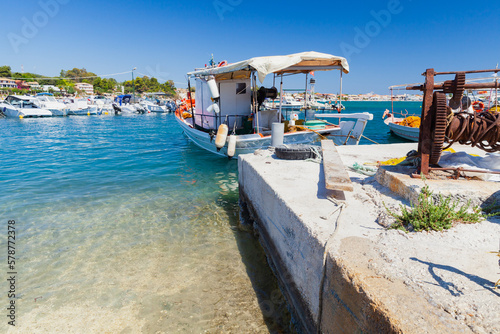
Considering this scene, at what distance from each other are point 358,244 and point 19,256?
19.9 feet

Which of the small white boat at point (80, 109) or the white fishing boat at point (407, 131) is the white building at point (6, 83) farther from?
the white fishing boat at point (407, 131)

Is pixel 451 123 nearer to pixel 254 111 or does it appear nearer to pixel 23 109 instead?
pixel 254 111

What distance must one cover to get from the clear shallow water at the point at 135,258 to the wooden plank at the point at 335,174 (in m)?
1.82

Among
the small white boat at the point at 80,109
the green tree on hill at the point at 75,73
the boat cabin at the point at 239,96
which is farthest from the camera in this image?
the green tree on hill at the point at 75,73

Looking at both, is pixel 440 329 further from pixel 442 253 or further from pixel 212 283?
pixel 212 283

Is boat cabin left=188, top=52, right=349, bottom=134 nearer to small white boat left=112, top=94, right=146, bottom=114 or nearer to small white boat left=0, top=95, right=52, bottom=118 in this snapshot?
small white boat left=0, top=95, right=52, bottom=118

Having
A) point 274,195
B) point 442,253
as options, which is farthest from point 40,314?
point 442,253

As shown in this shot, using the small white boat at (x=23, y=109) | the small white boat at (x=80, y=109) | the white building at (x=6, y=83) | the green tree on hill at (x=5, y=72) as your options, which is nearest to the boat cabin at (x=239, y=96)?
the small white boat at (x=23, y=109)

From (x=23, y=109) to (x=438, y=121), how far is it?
5580 centimetres

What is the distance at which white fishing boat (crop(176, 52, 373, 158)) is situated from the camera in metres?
9.57

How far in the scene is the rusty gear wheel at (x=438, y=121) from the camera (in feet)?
12.6

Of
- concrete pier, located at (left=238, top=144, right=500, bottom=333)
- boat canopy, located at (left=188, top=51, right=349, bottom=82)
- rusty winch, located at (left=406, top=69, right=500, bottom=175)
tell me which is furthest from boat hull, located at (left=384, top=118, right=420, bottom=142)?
concrete pier, located at (left=238, top=144, right=500, bottom=333)

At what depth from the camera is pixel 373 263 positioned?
7.89 ft

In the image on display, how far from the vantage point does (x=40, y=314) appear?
12.5 ft
